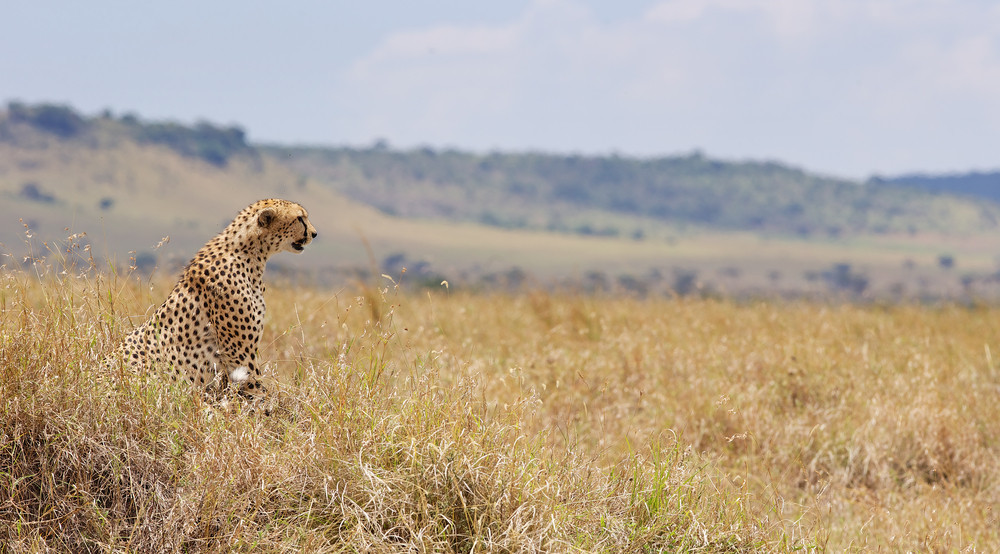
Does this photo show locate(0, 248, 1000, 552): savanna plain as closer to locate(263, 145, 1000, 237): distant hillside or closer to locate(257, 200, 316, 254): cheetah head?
locate(257, 200, 316, 254): cheetah head

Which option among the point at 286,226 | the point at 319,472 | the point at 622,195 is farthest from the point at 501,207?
the point at 319,472

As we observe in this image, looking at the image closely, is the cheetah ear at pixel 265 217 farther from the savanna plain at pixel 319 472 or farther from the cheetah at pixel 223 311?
the savanna plain at pixel 319 472

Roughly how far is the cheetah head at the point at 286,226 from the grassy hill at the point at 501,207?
234 ft

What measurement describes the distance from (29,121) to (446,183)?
79.7 metres

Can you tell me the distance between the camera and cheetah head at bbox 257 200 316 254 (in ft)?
10.7

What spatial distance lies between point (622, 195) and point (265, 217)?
19144 centimetres

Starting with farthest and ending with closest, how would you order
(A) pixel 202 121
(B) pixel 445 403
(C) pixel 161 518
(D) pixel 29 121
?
(A) pixel 202 121
(D) pixel 29 121
(B) pixel 445 403
(C) pixel 161 518

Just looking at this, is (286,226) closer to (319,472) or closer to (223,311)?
(223,311)

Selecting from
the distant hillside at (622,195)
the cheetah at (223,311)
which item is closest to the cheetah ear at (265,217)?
the cheetah at (223,311)

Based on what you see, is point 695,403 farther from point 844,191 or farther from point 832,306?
point 844,191

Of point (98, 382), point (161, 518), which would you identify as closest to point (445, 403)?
point (161, 518)

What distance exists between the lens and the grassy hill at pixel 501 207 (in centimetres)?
10788

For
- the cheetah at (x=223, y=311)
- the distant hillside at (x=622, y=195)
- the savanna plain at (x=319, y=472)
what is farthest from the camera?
the distant hillside at (x=622, y=195)

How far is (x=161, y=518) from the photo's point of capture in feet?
9.04
